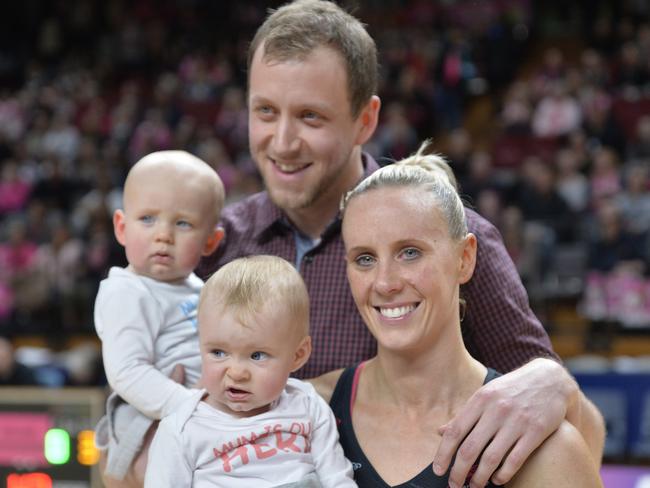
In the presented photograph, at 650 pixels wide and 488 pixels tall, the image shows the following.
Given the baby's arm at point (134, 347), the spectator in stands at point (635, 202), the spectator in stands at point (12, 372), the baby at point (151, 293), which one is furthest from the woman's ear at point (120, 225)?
the spectator in stands at point (635, 202)

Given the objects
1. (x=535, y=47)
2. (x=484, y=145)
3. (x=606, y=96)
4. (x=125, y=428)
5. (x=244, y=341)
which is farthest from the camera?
(x=535, y=47)

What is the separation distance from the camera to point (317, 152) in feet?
7.43

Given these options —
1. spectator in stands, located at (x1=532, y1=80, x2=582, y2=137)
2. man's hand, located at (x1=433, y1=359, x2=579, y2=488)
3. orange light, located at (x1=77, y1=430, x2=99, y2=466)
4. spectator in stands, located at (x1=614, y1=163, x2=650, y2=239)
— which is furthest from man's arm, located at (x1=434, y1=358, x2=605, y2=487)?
spectator in stands, located at (x1=532, y1=80, x2=582, y2=137)

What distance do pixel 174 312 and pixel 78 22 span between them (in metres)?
14.0

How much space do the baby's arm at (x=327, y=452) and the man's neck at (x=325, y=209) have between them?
617 mm

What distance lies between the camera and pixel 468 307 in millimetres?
2225

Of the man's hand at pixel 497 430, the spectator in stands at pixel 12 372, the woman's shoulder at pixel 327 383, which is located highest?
the man's hand at pixel 497 430

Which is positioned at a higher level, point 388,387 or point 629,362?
point 388,387

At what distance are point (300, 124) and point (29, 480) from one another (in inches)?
135

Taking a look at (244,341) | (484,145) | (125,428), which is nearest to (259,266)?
(244,341)

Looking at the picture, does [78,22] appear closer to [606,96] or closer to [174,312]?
[606,96]

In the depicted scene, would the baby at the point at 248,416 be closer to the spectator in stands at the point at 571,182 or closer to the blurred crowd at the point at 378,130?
the blurred crowd at the point at 378,130

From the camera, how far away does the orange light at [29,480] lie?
4.94 m

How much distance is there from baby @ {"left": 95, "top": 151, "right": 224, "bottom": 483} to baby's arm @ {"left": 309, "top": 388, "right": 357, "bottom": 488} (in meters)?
0.35
